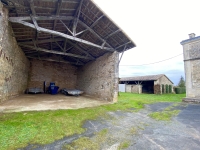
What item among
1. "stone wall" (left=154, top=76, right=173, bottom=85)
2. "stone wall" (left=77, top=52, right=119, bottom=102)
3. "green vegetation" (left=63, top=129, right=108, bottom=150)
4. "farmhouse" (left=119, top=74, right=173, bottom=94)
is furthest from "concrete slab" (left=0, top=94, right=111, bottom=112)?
"stone wall" (left=154, top=76, right=173, bottom=85)

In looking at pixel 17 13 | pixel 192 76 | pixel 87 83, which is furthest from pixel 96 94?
pixel 192 76

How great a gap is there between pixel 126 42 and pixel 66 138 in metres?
6.41

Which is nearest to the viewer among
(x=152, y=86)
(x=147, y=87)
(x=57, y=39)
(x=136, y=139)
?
(x=136, y=139)

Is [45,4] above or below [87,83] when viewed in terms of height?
above

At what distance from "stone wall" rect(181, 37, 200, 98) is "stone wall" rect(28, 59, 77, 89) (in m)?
11.4

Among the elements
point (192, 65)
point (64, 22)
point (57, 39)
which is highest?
point (64, 22)

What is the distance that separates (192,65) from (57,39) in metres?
11.0

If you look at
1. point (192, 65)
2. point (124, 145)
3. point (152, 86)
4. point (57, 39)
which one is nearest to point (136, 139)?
point (124, 145)

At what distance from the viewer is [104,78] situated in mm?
8289

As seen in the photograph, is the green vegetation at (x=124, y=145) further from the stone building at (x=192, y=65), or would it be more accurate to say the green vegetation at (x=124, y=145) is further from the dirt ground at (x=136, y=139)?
the stone building at (x=192, y=65)

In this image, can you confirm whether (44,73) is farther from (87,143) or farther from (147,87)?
(147,87)

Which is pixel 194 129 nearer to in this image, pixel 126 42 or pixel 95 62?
pixel 126 42

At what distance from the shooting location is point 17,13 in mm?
5145

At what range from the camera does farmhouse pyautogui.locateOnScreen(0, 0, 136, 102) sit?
512 centimetres
